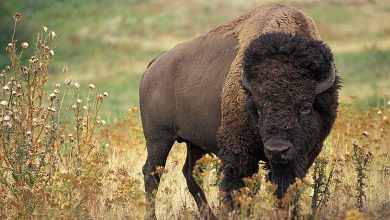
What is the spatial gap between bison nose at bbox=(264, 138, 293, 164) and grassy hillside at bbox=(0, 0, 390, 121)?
27.1 m

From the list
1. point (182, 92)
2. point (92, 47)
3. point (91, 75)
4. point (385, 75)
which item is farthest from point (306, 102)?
point (92, 47)

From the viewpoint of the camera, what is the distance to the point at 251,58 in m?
7.14

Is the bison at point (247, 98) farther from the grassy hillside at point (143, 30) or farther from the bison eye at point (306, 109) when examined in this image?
the grassy hillside at point (143, 30)

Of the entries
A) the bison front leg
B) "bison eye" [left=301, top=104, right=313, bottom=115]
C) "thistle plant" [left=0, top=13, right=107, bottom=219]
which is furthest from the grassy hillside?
"bison eye" [left=301, top=104, right=313, bottom=115]

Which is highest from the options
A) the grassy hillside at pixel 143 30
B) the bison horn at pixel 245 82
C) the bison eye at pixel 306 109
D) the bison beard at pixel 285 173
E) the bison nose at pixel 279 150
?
the grassy hillside at pixel 143 30

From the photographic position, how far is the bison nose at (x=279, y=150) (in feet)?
21.2

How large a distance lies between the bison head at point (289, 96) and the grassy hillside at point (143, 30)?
26585mm

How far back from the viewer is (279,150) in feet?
21.2

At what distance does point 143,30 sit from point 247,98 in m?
42.8

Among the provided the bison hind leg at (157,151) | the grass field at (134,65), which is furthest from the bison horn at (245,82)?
the bison hind leg at (157,151)

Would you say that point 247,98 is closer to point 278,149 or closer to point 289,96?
point 289,96

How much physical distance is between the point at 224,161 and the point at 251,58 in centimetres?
104

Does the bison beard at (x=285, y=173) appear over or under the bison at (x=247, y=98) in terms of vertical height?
under

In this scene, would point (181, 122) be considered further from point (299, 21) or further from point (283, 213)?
point (283, 213)
